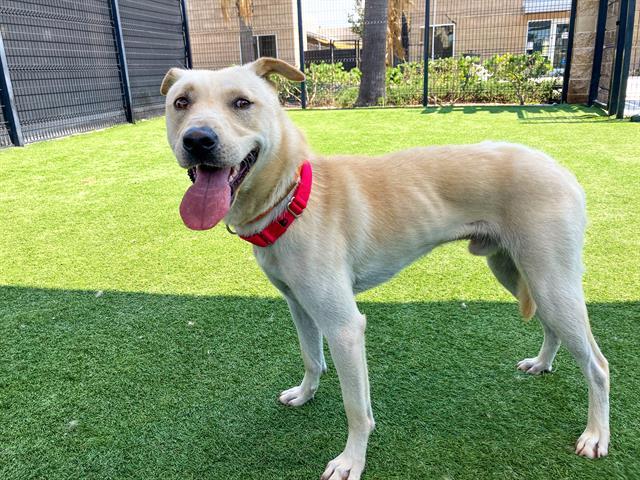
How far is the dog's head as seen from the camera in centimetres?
173

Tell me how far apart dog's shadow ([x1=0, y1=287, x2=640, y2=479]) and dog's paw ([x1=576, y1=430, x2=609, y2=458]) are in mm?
41

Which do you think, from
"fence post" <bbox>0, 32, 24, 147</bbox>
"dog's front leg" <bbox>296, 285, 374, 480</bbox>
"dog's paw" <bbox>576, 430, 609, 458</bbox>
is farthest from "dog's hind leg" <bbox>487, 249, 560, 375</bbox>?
"fence post" <bbox>0, 32, 24, 147</bbox>

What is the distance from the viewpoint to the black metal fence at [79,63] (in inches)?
340

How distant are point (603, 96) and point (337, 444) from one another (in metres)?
11.9

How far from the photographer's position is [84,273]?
3703 mm

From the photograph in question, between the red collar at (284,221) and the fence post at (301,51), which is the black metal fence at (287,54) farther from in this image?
the red collar at (284,221)

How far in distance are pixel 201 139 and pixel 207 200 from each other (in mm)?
233

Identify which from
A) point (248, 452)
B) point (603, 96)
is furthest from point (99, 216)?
point (603, 96)

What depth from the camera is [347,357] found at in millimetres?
1840

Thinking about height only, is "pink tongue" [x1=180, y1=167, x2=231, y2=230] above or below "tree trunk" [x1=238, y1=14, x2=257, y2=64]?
below

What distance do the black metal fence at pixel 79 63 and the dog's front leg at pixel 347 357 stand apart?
8.80 m

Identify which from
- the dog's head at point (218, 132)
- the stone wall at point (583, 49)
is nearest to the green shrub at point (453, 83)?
the stone wall at point (583, 49)

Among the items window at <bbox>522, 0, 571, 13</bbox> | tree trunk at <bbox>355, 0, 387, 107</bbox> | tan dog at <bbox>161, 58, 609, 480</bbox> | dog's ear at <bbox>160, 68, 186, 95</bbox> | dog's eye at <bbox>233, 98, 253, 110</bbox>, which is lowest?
tan dog at <bbox>161, 58, 609, 480</bbox>

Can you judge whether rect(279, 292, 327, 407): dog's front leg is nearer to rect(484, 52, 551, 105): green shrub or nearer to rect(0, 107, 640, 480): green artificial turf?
rect(0, 107, 640, 480): green artificial turf
